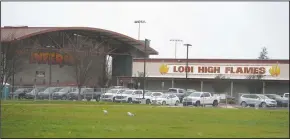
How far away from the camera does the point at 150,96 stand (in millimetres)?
55031

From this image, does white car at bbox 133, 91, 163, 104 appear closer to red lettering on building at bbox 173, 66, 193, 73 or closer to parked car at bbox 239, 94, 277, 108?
parked car at bbox 239, 94, 277, 108

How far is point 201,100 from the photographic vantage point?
51.4 metres

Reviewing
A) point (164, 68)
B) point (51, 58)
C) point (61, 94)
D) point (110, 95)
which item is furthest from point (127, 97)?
point (164, 68)

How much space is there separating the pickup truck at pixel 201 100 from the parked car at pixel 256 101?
8.60 ft

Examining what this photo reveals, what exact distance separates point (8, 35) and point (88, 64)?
12671mm

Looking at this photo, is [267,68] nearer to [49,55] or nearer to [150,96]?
[150,96]

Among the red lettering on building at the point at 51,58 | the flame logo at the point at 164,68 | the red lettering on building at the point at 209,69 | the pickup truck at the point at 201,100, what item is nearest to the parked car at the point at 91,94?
the pickup truck at the point at 201,100

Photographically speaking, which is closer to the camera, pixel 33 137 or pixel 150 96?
pixel 33 137

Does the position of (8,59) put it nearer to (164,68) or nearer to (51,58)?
(51,58)

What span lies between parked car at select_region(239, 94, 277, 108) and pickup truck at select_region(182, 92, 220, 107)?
2.62 meters

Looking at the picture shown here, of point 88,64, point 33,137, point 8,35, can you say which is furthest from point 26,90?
point 33,137

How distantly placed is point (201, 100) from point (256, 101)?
541 cm

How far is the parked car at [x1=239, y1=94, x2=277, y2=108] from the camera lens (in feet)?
164

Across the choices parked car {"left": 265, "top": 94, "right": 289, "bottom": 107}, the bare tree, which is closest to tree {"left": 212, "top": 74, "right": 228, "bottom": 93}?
parked car {"left": 265, "top": 94, "right": 289, "bottom": 107}
